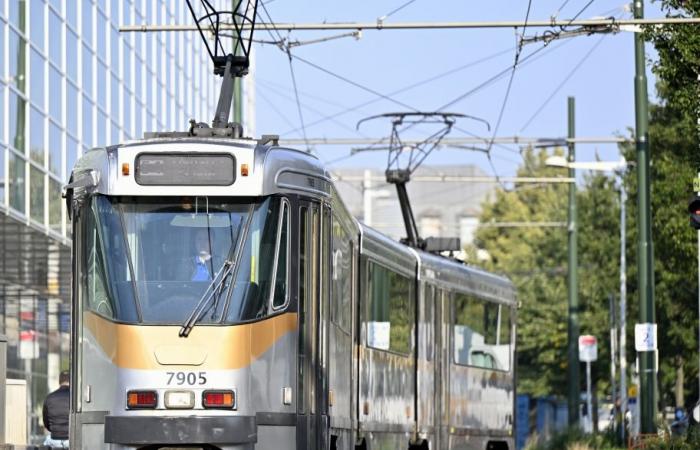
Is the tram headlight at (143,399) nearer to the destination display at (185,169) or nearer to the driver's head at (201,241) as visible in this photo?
the driver's head at (201,241)

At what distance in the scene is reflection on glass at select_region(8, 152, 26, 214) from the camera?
29.2 metres

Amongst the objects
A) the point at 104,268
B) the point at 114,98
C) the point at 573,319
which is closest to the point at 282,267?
the point at 104,268

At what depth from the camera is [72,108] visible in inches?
1373

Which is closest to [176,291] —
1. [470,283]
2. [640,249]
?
[470,283]

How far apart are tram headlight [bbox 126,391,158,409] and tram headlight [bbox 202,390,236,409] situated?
0.38 metres

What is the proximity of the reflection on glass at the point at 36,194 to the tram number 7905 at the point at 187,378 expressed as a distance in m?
17.0

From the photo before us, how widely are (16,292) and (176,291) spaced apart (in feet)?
77.6

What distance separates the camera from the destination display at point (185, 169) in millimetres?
14336

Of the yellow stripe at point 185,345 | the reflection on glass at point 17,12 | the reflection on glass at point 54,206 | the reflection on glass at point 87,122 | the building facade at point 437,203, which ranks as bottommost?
the yellow stripe at point 185,345

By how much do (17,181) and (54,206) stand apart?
343cm

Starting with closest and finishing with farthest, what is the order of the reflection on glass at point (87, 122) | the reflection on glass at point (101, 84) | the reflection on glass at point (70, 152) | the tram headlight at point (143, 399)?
the tram headlight at point (143, 399)
the reflection on glass at point (70, 152)
the reflection on glass at point (87, 122)
the reflection on glass at point (101, 84)

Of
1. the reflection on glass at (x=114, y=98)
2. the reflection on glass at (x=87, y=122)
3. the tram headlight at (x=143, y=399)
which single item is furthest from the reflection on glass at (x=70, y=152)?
the tram headlight at (x=143, y=399)

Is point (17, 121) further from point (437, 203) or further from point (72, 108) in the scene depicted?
point (437, 203)

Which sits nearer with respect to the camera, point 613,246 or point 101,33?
point 101,33
